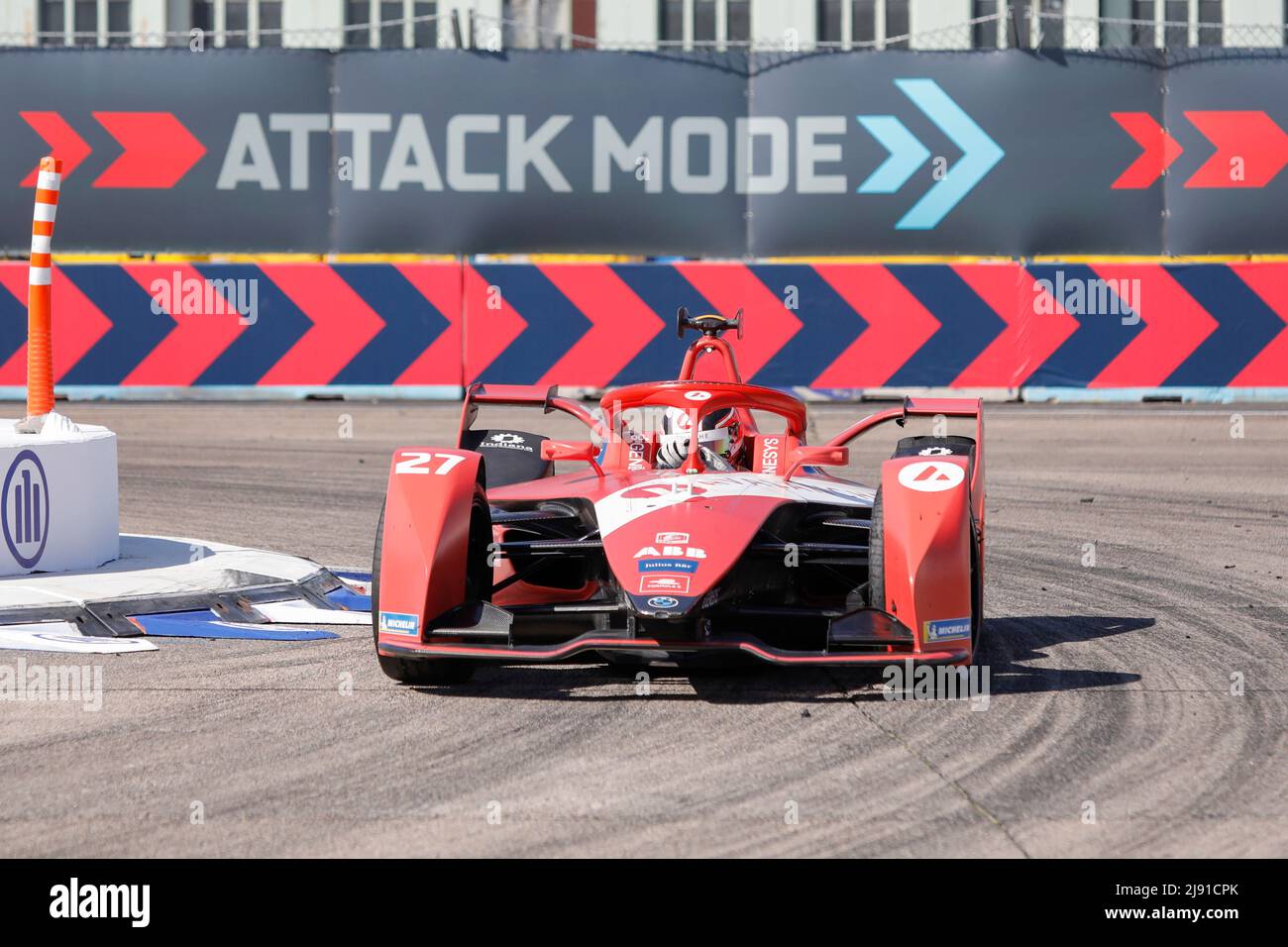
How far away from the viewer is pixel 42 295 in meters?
9.42

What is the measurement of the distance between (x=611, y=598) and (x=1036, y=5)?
64.5 ft

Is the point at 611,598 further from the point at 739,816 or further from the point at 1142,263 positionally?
the point at 1142,263

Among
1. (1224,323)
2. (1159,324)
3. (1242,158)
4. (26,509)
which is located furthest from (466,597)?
(1242,158)

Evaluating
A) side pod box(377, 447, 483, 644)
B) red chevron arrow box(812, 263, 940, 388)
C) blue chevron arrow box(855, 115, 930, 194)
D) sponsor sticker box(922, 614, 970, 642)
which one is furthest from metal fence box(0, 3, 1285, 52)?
sponsor sticker box(922, 614, 970, 642)

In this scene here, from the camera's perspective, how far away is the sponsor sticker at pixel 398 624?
6.93 meters

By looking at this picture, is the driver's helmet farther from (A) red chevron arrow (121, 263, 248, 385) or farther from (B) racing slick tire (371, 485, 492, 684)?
(A) red chevron arrow (121, 263, 248, 385)

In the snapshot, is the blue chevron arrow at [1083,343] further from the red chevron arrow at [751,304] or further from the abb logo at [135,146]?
the abb logo at [135,146]

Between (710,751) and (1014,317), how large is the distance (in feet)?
40.2

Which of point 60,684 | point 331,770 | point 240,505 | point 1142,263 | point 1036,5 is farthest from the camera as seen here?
point 1036,5

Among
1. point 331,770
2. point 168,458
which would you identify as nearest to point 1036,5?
point 168,458

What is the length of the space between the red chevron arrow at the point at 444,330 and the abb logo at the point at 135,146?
2.54 meters

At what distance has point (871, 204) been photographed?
58.5 feet

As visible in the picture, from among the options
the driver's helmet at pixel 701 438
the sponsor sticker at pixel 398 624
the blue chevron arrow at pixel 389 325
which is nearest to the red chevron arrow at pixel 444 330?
the blue chevron arrow at pixel 389 325
